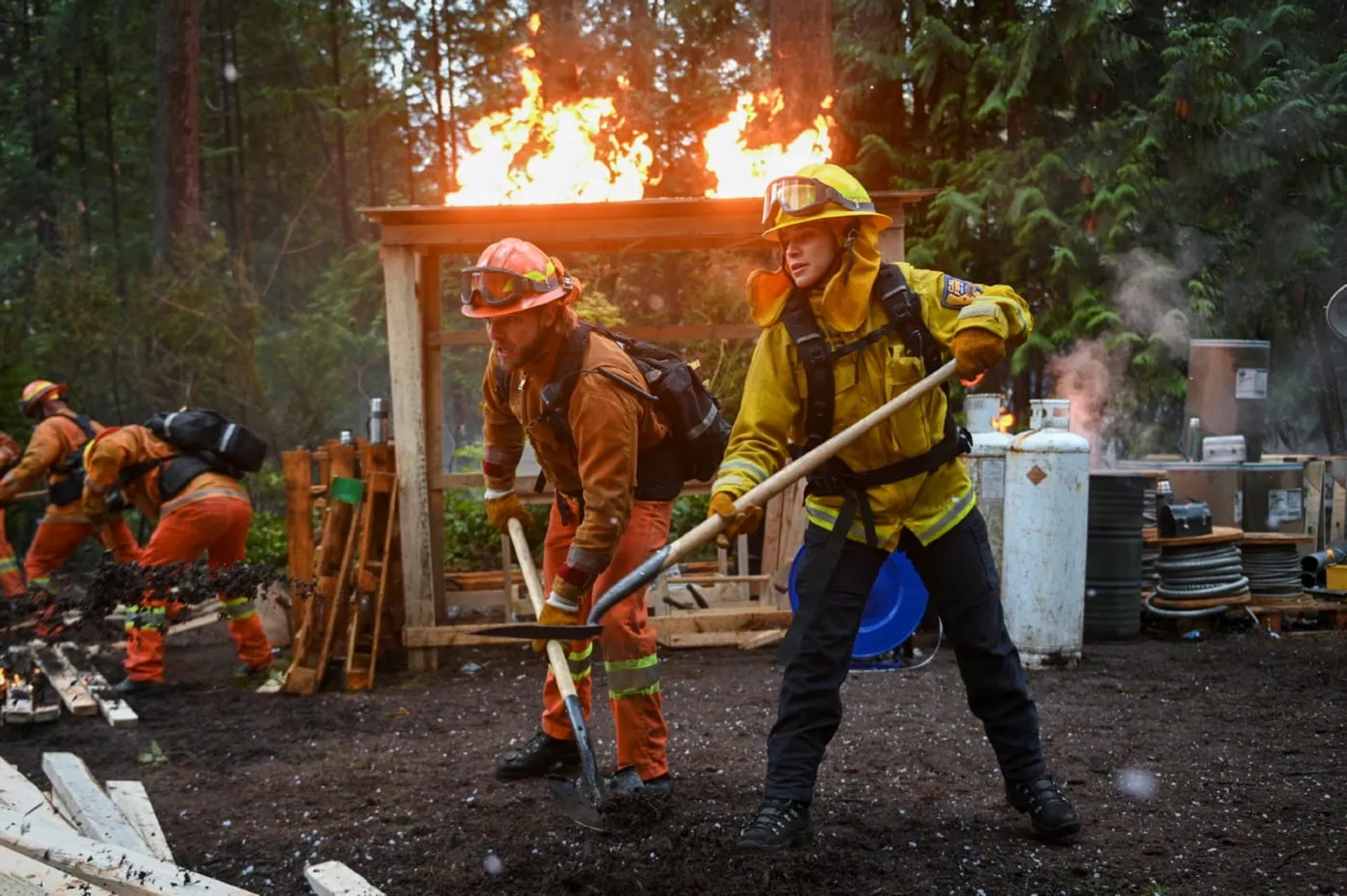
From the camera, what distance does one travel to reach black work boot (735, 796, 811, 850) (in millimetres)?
3777

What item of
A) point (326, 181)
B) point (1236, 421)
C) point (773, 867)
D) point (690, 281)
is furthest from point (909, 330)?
point (326, 181)

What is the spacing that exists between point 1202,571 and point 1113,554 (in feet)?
2.53

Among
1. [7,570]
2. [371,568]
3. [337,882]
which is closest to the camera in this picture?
[337,882]

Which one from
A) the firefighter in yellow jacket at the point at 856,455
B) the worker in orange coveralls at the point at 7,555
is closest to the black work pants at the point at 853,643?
the firefighter in yellow jacket at the point at 856,455

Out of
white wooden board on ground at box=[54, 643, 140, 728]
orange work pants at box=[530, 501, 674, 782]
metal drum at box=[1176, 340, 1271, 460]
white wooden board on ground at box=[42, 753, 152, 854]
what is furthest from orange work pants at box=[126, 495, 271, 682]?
metal drum at box=[1176, 340, 1271, 460]

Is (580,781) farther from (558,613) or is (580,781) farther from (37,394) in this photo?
(37,394)

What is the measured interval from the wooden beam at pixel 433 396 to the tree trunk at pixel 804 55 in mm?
3614

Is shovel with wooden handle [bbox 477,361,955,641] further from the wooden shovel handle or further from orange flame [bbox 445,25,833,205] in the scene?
orange flame [bbox 445,25,833,205]

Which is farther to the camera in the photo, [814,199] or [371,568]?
[371,568]

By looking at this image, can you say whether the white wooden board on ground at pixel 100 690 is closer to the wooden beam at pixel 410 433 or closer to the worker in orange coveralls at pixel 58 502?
the worker in orange coveralls at pixel 58 502

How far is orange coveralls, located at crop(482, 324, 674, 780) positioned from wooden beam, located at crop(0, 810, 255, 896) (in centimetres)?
153

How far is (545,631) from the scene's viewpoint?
391cm

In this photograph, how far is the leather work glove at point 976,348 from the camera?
3.79 meters

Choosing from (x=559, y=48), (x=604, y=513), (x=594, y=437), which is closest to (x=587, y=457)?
(x=594, y=437)
